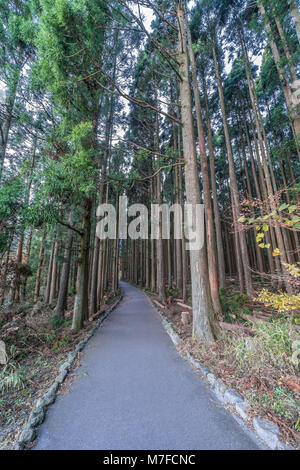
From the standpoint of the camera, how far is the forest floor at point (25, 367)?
7.29ft

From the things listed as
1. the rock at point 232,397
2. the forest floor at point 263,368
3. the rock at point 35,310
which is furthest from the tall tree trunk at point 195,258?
the rock at point 35,310

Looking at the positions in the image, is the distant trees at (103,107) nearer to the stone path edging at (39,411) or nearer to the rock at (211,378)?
the rock at (211,378)

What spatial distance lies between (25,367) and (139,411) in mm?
2909

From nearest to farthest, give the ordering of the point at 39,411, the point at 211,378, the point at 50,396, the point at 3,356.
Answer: the point at 39,411, the point at 50,396, the point at 211,378, the point at 3,356

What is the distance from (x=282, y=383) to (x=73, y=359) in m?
3.64

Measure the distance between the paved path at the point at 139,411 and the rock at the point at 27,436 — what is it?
9cm

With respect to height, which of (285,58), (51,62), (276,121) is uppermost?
(276,121)

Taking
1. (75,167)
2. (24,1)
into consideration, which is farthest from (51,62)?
(24,1)

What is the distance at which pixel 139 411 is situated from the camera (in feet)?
7.10

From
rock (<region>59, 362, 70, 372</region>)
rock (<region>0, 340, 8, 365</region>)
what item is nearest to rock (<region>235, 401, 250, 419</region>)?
rock (<region>59, 362, 70, 372</region>)

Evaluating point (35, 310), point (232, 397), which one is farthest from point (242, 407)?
point (35, 310)

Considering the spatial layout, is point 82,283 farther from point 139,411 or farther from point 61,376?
point 139,411

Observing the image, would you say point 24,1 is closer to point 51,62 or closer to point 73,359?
point 51,62
